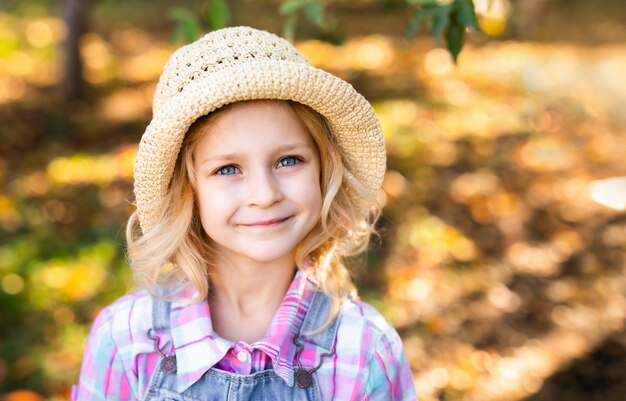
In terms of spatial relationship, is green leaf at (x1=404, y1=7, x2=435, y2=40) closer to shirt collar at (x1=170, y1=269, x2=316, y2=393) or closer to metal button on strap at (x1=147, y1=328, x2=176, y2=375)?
shirt collar at (x1=170, y1=269, x2=316, y2=393)

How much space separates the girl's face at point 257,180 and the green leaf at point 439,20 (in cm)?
52

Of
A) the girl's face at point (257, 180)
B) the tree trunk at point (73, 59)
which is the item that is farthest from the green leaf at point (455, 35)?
the tree trunk at point (73, 59)

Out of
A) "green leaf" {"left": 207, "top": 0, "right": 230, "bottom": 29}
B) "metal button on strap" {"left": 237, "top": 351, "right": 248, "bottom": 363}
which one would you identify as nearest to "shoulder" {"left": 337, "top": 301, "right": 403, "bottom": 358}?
"metal button on strap" {"left": 237, "top": 351, "right": 248, "bottom": 363}

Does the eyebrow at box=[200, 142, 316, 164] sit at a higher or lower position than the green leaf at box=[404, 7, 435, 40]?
lower

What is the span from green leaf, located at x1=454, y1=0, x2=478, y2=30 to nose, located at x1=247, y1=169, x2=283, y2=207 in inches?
28.3

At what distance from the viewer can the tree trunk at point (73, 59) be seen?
5.25 meters

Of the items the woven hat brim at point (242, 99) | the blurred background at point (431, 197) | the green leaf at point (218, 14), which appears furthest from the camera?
the blurred background at point (431, 197)

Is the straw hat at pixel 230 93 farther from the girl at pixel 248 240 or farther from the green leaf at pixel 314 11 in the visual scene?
the green leaf at pixel 314 11

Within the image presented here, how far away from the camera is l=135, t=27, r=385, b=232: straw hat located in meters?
1.55

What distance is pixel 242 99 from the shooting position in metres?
1.58

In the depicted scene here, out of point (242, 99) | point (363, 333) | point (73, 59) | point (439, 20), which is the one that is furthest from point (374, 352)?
point (73, 59)

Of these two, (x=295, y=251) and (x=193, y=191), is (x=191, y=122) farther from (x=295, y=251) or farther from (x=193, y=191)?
(x=295, y=251)

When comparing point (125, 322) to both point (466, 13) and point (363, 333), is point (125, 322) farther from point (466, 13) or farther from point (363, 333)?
point (466, 13)

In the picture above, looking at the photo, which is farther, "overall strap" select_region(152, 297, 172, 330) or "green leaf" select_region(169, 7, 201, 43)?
"green leaf" select_region(169, 7, 201, 43)
